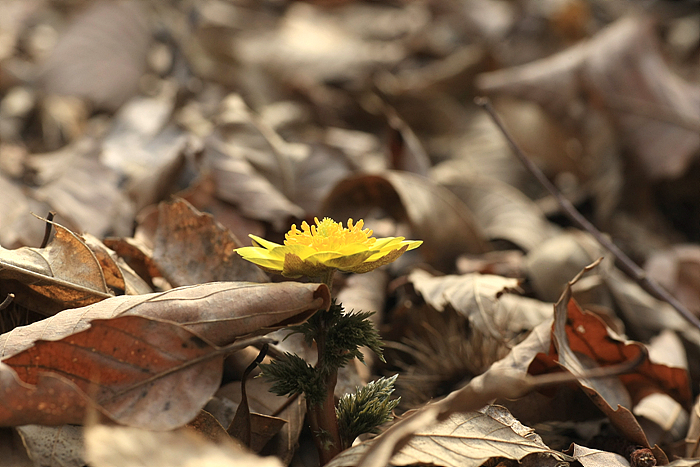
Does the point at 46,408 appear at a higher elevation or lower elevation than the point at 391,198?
higher

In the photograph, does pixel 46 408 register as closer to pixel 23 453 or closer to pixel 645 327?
pixel 23 453

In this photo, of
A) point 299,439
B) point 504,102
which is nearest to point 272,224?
point 299,439

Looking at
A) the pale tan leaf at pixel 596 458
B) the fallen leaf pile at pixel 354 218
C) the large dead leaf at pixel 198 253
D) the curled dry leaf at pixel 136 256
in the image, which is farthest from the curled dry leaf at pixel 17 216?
the pale tan leaf at pixel 596 458

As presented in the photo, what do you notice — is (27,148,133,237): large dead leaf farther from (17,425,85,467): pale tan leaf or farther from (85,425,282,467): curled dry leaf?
(85,425,282,467): curled dry leaf

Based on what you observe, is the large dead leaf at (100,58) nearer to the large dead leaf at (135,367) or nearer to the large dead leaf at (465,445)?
the large dead leaf at (135,367)

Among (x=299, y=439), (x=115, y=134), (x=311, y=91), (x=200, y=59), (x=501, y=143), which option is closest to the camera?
(x=299, y=439)

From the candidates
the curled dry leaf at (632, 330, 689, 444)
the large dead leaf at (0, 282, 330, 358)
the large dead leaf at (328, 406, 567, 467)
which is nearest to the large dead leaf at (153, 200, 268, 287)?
the large dead leaf at (0, 282, 330, 358)
